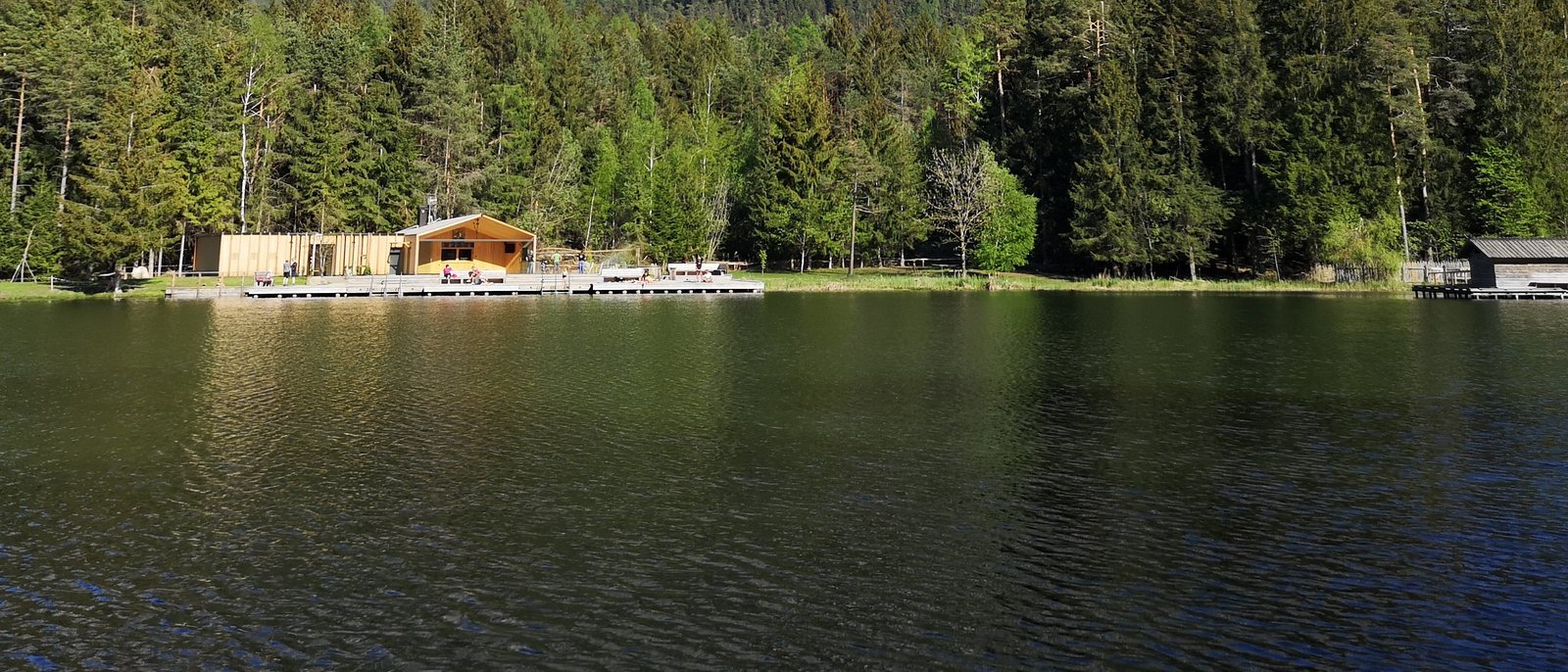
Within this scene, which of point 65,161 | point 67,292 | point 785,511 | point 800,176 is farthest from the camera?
point 800,176

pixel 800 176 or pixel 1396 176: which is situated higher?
pixel 800 176

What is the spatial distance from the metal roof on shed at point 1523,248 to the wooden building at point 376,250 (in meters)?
64.4

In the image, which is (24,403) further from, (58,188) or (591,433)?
(58,188)

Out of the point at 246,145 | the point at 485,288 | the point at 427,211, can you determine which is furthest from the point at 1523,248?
the point at 246,145

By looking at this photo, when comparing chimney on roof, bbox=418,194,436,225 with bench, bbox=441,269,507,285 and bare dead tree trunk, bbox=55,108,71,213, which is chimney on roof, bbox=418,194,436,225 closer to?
bench, bbox=441,269,507,285

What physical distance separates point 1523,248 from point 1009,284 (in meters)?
31.7

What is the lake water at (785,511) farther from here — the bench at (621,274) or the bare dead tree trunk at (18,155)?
the bare dead tree trunk at (18,155)

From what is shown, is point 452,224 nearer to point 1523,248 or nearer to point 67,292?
point 67,292

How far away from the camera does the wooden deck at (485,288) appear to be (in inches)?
2525

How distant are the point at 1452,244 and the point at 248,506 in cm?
7922

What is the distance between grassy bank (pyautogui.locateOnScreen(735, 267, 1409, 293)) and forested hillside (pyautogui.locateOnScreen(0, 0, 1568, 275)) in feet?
7.31

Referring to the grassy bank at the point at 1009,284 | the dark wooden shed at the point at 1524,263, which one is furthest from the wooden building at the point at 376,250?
the dark wooden shed at the point at 1524,263

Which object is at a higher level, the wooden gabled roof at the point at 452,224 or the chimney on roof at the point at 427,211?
the chimney on roof at the point at 427,211

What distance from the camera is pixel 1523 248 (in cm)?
6175
